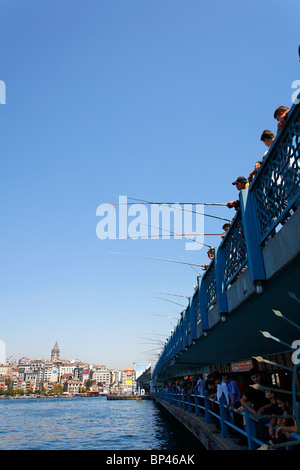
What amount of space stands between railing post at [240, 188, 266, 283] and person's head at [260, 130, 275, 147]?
80cm

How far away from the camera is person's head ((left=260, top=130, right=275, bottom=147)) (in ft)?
17.2

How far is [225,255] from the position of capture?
7.20 meters

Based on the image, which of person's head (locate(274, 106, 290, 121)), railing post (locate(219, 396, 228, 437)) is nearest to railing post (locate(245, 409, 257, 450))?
railing post (locate(219, 396, 228, 437))

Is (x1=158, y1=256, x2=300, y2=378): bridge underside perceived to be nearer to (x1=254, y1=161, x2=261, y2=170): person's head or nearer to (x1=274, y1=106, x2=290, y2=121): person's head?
(x1=254, y1=161, x2=261, y2=170): person's head

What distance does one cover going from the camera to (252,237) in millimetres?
5129

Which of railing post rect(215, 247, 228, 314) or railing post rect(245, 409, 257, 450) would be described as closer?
railing post rect(245, 409, 257, 450)

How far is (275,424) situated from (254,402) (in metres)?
0.74

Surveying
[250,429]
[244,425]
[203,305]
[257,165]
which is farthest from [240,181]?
[244,425]

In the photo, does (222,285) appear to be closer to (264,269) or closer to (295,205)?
(264,269)

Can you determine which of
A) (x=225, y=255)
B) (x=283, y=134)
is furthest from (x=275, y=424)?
(x=283, y=134)

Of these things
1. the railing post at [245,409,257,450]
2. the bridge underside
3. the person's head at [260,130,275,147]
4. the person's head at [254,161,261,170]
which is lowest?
the railing post at [245,409,257,450]

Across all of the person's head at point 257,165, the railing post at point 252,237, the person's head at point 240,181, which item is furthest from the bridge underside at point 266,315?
the person's head at point 240,181

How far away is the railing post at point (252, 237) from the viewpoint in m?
4.86
